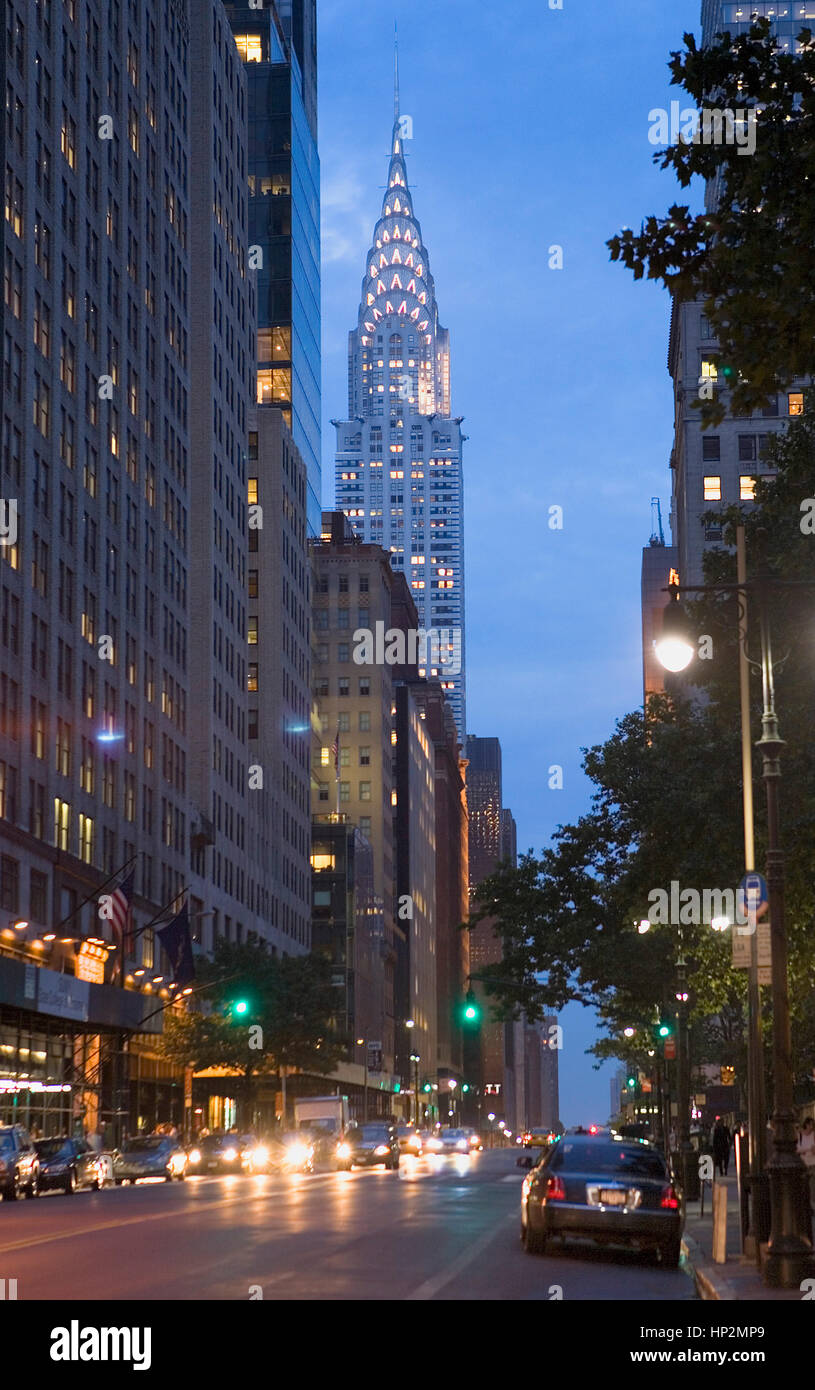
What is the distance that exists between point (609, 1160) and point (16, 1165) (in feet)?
73.5

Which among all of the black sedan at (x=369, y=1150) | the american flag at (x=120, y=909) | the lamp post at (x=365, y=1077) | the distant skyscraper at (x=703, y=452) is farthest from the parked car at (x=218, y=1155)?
the lamp post at (x=365, y=1077)

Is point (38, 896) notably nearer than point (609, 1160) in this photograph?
No

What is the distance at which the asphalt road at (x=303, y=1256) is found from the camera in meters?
18.2

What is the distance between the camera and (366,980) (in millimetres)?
170375

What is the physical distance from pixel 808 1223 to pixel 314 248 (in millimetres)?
149426

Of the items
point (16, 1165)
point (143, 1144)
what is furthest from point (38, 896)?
point (16, 1165)

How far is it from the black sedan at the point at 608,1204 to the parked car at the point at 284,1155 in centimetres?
4655

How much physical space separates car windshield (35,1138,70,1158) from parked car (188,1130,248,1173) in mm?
18127

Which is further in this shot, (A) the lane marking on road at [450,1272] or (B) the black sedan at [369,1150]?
(B) the black sedan at [369,1150]

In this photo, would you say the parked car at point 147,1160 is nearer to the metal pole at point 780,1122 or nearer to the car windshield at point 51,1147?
the car windshield at point 51,1147

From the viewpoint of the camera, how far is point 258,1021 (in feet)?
308

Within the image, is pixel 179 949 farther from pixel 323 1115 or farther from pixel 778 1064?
pixel 778 1064
